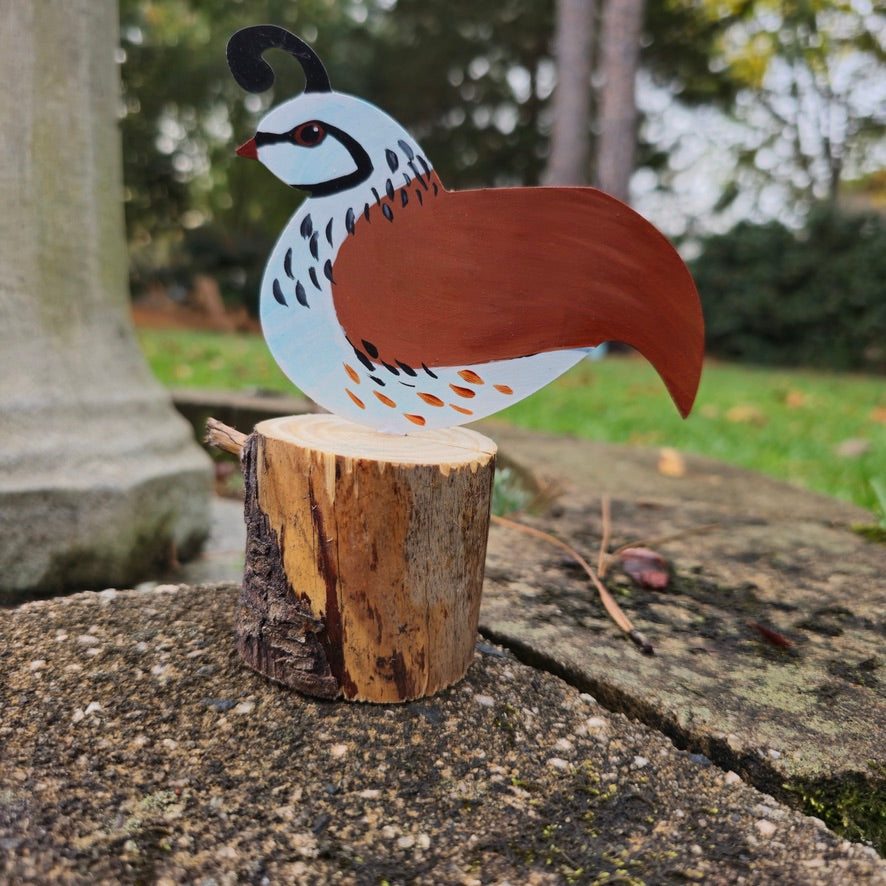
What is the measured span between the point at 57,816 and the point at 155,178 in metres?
12.2

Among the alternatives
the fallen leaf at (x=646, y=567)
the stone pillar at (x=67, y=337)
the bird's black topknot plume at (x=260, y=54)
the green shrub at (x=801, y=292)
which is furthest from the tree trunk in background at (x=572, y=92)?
the bird's black topknot plume at (x=260, y=54)

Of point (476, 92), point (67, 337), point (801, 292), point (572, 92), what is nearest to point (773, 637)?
point (67, 337)

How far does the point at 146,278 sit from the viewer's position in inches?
453

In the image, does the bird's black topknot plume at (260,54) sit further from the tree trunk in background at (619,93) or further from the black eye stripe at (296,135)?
the tree trunk in background at (619,93)

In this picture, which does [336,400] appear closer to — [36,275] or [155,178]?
[36,275]

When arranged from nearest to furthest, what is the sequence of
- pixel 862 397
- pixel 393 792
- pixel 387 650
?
pixel 393 792
pixel 387 650
pixel 862 397

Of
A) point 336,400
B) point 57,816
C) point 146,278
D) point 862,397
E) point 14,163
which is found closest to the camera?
point 57,816

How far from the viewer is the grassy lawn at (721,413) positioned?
3.27 metres

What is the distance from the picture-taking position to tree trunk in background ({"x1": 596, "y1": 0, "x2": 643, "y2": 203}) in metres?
7.16

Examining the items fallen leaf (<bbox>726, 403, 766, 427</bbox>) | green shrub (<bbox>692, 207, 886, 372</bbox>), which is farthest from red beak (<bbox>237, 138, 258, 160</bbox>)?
green shrub (<bbox>692, 207, 886, 372</bbox>)

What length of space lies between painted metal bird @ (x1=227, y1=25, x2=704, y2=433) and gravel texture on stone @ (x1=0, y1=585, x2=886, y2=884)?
51 centimetres

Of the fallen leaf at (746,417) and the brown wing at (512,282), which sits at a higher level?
the brown wing at (512,282)

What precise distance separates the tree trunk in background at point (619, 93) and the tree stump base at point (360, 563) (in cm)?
668

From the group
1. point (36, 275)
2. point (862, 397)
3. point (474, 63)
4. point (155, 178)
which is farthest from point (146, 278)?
point (36, 275)
